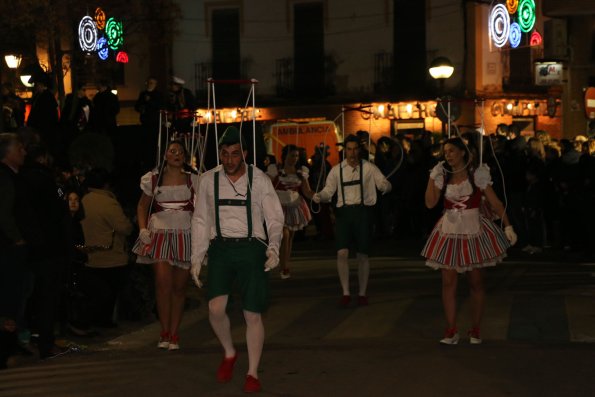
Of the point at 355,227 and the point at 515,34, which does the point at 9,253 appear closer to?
the point at 355,227

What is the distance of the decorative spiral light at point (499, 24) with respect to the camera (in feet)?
107

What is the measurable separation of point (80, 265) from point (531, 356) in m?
4.77

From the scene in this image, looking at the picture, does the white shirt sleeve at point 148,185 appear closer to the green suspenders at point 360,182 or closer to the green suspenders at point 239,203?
the green suspenders at point 239,203

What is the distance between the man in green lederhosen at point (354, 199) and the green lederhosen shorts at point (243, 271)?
4.72 metres

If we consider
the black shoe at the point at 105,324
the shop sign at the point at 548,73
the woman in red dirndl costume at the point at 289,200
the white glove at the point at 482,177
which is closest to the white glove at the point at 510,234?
the white glove at the point at 482,177

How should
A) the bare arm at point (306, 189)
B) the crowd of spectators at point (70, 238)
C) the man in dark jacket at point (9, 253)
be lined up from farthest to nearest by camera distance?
the bare arm at point (306, 189) → the crowd of spectators at point (70, 238) → the man in dark jacket at point (9, 253)

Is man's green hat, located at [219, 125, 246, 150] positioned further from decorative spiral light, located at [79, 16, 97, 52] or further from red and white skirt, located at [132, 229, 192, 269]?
decorative spiral light, located at [79, 16, 97, 52]

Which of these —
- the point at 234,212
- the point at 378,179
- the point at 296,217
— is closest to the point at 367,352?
the point at 234,212

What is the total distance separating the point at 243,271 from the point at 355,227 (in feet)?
16.1

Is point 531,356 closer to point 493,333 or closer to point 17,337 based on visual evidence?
point 493,333

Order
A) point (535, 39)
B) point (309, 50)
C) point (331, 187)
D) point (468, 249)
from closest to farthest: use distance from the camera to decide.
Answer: point (468, 249)
point (331, 187)
point (535, 39)
point (309, 50)

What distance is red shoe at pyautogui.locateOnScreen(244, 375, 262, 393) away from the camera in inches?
333

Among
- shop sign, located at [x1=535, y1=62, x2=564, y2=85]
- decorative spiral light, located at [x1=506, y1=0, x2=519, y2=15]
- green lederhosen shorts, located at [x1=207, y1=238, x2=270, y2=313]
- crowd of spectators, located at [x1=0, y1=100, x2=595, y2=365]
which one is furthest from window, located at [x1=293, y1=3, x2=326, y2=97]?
green lederhosen shorts, located at [x1=207, y1=238, x2=270, y2=313]

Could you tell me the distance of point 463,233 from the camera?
1035 cm
